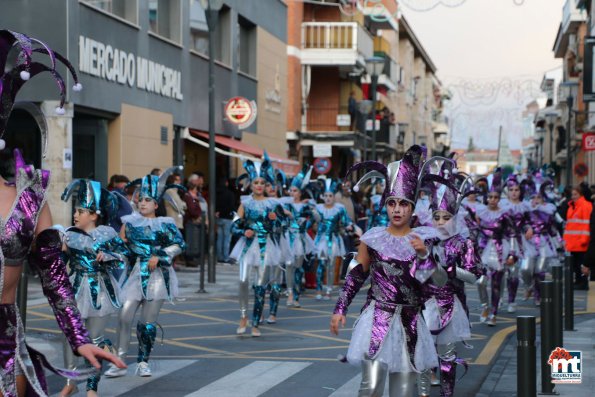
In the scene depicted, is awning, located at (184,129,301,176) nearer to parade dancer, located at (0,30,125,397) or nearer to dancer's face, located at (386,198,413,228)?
dancer's face, located at (386,198,413,228)

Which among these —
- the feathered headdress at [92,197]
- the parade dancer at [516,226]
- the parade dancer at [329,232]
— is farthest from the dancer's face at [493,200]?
the feathered headdress at [92,197]

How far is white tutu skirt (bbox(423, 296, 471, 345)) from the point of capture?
9.13 m

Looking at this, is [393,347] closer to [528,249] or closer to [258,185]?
[258,185]

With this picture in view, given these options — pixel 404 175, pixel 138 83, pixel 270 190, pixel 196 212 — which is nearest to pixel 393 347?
pixel 404 175

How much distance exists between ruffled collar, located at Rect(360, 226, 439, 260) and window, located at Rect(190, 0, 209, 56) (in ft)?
72.5

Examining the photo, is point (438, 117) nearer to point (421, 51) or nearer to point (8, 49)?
point (421, 51)

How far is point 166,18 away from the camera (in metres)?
27.2

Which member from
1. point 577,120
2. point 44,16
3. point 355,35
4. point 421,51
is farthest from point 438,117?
point 44,16

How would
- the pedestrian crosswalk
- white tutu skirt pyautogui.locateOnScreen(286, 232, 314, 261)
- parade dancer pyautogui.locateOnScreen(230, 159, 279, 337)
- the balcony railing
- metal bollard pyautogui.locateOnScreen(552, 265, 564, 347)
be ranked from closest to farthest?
the pedestrian crosswalk < metal bollard pyautogui.locateOnScreen(552, 265, 564, 347) < parade dancer pyautogui.locateOnScreen(230, 159, 279, 337) < white tutu skirt pyautogui.locateOnScreen(286, 232, 314, 261) < the balcony railing

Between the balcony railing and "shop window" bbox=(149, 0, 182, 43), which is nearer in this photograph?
"shop window" bbox=(149, 0, 182, 43)

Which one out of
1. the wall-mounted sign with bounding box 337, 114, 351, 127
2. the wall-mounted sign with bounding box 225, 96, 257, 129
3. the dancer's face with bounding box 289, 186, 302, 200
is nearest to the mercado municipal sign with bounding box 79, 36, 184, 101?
the wall-mounted sign with bounding box 225, 96, 257, 129

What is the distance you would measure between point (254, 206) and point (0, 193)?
937 cm

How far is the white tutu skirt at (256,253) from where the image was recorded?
13945 mm

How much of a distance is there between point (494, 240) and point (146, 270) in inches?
257
